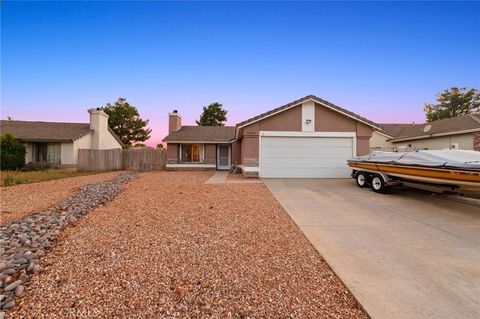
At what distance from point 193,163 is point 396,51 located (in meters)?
16.6

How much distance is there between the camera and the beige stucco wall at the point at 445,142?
15.5m

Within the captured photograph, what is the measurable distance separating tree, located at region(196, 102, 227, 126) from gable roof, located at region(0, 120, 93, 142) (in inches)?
859

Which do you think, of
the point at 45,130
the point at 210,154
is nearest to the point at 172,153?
the point at 210,154

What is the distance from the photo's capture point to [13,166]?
15695 mm

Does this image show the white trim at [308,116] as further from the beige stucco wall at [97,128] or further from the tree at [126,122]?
the tree at [126,122]

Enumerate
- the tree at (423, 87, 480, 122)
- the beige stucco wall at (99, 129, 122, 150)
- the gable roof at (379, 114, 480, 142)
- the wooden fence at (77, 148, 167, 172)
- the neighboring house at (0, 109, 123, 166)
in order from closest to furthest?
the gable roof at (379, 114, 480, 142)
the wooden fence at (77, 148, 167, 172)
the neighboring house at (0, 109, 123, 166)
the beige stucco wall at (99, 129, 122, 150)
the tree at (423, 87, 480, 122)

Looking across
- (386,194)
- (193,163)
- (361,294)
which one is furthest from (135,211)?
(193,163)

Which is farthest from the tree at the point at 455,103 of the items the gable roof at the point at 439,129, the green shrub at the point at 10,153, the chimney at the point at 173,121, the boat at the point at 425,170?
the green shrub at the point at 10,153

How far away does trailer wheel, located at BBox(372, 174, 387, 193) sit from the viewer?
8.10 m

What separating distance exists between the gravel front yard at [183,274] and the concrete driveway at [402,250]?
Result: 35 cm

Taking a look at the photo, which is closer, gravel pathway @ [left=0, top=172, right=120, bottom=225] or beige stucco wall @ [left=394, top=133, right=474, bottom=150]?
gravel pathway @ [left=0, top=172, right=120, bottom=225]

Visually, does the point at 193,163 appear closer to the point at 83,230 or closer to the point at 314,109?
the point at 314,109

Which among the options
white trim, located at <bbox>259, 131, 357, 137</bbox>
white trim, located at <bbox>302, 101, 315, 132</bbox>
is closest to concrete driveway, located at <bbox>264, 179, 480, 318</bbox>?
white trim, located at <bbox>259, 131, 357, 137</bbox>

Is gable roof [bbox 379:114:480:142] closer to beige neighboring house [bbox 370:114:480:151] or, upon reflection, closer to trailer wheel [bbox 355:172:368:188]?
beige neighboring house [bbox 370:114:480:151]
